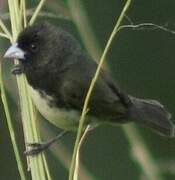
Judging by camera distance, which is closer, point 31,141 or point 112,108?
point 31,141

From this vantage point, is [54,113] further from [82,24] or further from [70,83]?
[82,24]

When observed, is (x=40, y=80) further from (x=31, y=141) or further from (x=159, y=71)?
(x=159, y=71)

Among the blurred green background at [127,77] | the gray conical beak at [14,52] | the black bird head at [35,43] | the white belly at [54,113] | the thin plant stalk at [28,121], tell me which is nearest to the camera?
the thin plant stalk at [28,121]

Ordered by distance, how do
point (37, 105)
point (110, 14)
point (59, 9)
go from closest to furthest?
point (59, 9) < point (37, 105) < point (110, 14)

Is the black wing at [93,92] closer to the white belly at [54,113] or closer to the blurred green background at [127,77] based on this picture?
the white belly at [54,113]

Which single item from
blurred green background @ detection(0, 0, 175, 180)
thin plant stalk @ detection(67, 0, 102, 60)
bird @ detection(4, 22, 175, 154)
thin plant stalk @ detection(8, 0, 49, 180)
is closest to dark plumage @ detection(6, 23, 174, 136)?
bird @ detection(4, 22, 175, 154)

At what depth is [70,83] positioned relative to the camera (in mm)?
3061

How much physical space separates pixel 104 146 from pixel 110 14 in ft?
2.22

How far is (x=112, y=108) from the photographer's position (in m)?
3.14

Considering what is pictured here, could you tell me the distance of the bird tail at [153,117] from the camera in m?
3.13

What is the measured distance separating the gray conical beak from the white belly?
0.13 metres

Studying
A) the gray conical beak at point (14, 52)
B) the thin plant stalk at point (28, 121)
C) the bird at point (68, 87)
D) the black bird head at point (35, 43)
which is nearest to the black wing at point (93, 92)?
the bird at point (68, 87)

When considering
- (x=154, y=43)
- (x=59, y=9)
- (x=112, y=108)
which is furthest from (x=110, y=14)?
(x=59, y=9)

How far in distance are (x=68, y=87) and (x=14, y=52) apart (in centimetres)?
34
